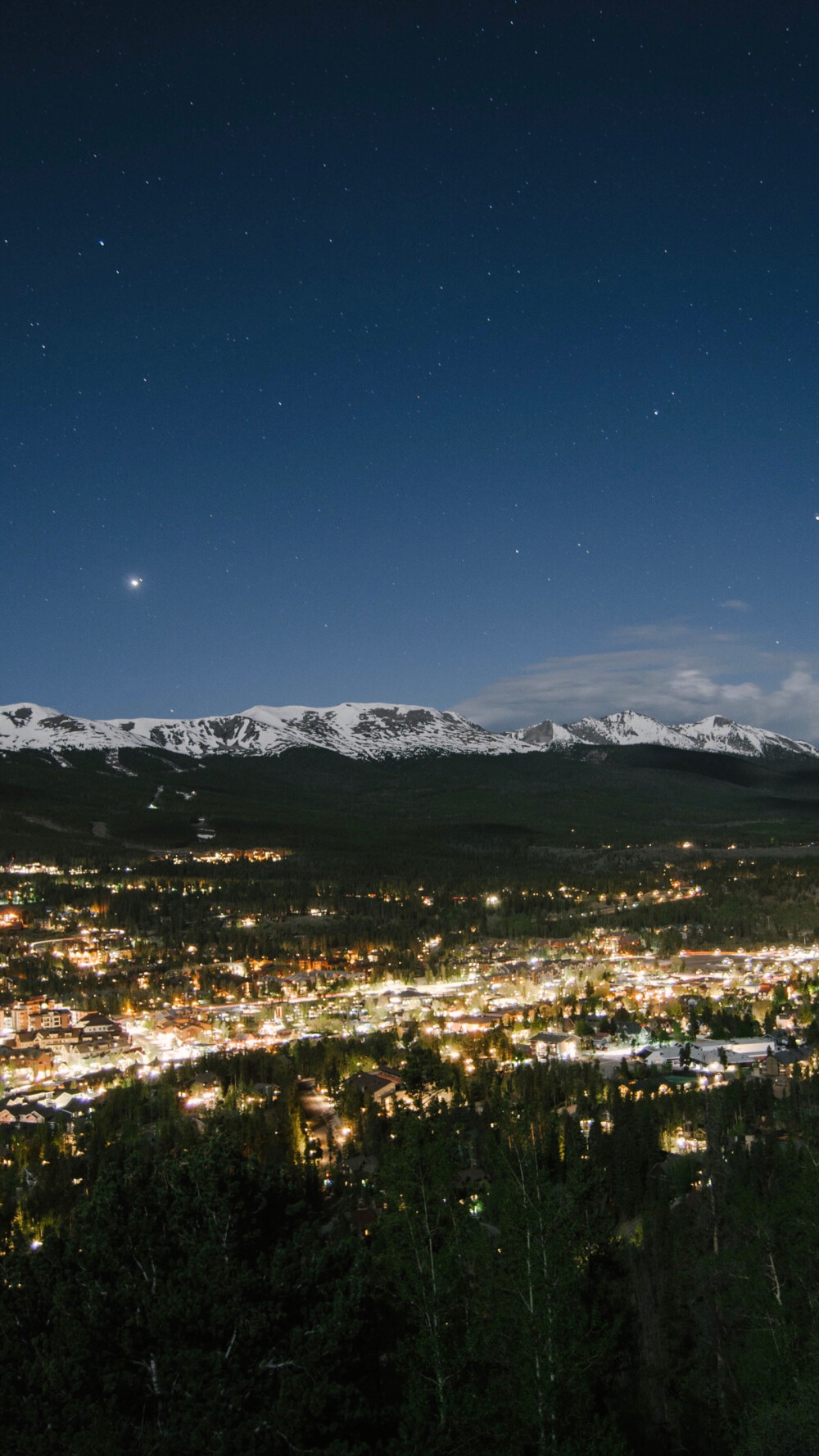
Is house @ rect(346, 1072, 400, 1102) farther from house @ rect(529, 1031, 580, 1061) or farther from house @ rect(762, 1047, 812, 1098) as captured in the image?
house @ rect(762, 1047, 812, 1098)

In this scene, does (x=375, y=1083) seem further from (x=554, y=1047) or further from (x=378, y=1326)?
(x=378, y=1326)

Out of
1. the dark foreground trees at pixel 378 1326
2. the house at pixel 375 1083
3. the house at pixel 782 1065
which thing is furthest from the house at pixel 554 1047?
the dark foreground trees at pixel 378 1326

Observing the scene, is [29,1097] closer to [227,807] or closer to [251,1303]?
[251,1303]

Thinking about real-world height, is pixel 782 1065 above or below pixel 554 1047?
above

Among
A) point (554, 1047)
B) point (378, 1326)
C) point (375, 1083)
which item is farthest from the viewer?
point (554, 1047)

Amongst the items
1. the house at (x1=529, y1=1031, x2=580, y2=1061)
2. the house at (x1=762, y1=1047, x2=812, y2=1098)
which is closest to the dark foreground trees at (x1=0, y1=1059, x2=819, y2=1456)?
the house at (x1=762, y1=1047, x2=812, y2=1098)

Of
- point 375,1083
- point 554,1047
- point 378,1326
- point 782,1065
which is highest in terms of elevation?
point 378,1326

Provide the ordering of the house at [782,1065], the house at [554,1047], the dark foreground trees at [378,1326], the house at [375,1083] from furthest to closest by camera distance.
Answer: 1. the house at [554,1047]
2. the house at [782,1065]
3. the house at [375,1083]
4. the dark foreground trees at [378,1326]

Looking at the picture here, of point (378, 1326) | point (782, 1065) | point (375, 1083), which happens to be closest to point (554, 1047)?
point (782, 1065)

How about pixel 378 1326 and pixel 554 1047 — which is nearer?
pixel 378 1326

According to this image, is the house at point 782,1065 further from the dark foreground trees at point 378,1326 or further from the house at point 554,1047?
the dark foreground trees at point 378,1326

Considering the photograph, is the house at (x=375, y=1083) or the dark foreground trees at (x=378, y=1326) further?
the house at (x=375, y=1083)
